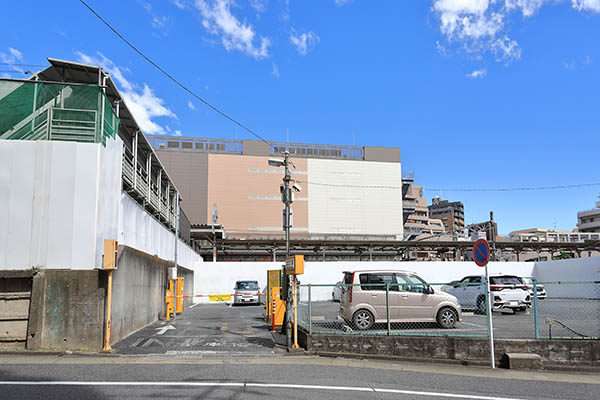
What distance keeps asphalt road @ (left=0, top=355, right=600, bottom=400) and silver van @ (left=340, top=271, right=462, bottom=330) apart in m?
1.96

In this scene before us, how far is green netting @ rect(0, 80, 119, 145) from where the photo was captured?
402 inches

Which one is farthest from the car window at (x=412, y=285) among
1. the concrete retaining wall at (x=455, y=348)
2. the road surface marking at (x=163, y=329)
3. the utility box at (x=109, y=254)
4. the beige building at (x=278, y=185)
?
the beige building at (x=278, y=185)

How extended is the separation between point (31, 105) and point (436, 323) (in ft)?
38.0

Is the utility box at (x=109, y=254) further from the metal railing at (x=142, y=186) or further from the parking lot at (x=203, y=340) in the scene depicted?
the metal railing at (x=142, y=186)

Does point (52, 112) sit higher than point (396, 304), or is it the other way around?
point (52, 112)

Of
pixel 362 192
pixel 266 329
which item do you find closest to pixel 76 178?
pixel 266 329

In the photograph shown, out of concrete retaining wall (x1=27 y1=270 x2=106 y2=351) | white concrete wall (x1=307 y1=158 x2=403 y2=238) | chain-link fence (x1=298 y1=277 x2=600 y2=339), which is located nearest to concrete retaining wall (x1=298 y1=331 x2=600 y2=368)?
chain-link fence (x1=298 y1=277 x2=600 y2=339)

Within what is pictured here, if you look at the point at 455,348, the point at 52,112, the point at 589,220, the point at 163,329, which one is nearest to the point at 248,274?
the point at 163,329

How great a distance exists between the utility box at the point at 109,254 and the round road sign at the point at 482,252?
818 centimetres

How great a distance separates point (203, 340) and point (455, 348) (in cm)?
650

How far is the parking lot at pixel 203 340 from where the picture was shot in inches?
405

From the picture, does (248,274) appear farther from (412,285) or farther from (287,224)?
(412,285)

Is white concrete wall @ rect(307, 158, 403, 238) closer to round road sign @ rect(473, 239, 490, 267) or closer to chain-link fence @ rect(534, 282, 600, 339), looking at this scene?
chain-link fence @ rect(534, 282, 600, 339)

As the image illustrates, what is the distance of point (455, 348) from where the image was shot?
9.92 meters
